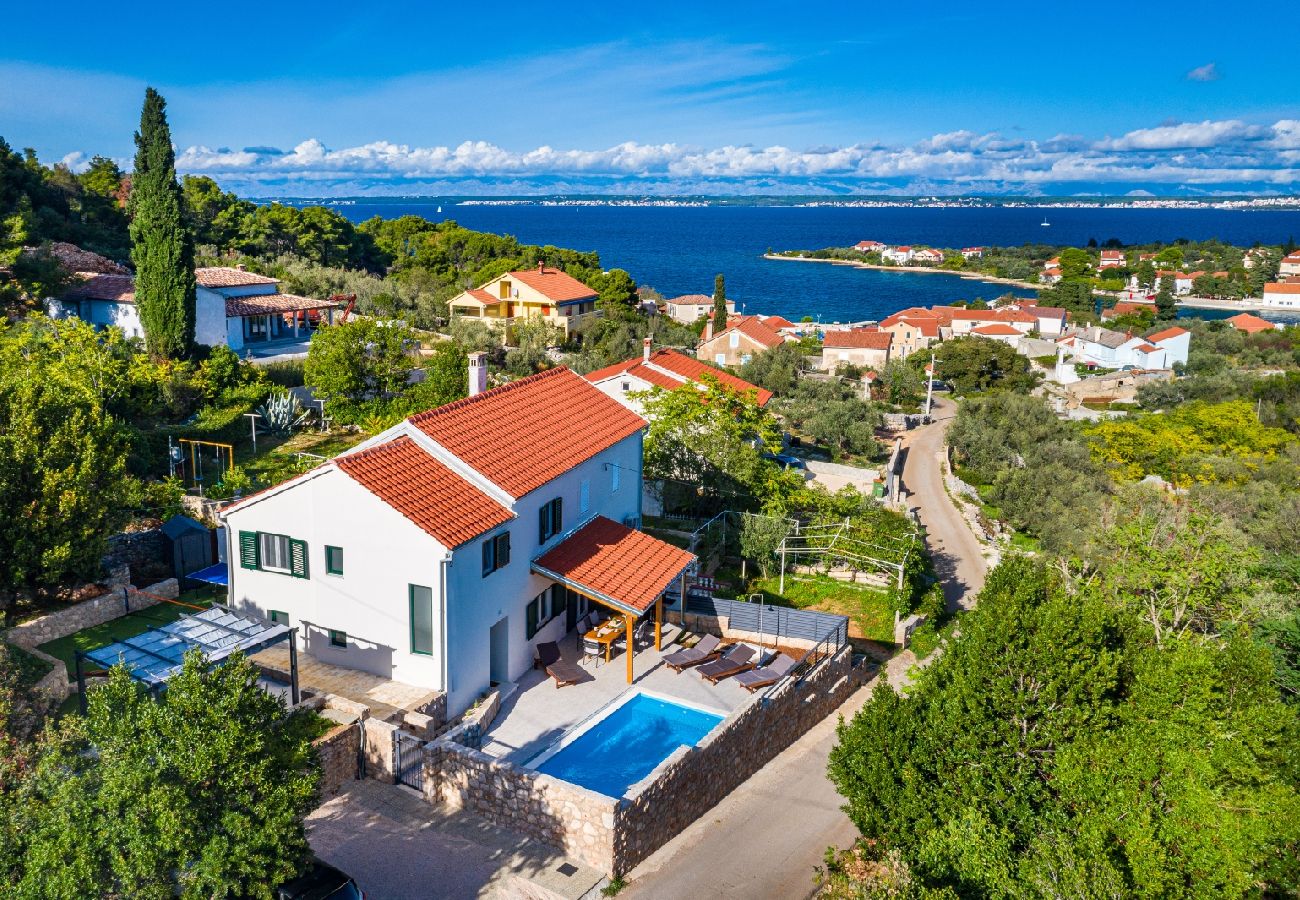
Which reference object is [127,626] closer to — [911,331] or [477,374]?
[477,374]

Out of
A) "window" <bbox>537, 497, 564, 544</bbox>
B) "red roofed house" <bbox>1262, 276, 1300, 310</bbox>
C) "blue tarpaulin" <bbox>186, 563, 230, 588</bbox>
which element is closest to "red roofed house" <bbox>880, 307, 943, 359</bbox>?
"window" <bbox>537, 497, 564, 544</bbox>

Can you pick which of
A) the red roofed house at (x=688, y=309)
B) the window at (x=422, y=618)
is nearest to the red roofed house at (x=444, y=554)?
the window at (x=422, y=618)

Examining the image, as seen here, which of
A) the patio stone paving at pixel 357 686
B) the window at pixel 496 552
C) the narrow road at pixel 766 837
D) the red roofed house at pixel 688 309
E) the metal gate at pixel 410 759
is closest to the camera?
the narrow road at pixel 766 837

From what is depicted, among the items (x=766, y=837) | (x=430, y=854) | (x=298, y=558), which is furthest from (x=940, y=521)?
(x=430, y=854)

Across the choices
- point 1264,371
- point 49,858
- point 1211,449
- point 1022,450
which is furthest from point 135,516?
point 1264,371

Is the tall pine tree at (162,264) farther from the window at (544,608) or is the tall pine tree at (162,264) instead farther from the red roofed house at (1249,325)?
the red roofed house at (1249,325)

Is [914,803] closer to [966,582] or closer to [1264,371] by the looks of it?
[966,582]
